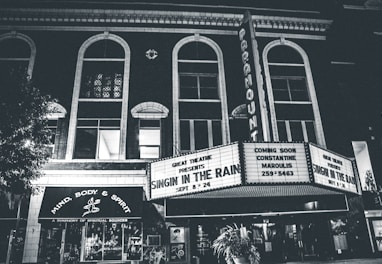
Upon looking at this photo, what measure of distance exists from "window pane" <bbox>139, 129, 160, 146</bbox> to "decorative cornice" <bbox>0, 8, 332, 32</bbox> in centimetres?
696

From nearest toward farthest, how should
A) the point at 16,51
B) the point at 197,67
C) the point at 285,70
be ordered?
the point at 16,51 < the point at 197,67 < the point at 285,70

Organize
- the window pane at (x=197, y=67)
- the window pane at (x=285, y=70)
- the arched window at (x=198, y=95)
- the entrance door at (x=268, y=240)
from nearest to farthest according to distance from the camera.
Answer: the entrance door at (x=268, y=240) → the arched window at (x=198, y=95) → the window pane at (x=197, y=67) → the window pane at (x=285, y=70)

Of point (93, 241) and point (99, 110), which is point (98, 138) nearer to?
point (99, 110)

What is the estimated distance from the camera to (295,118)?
1722 cm

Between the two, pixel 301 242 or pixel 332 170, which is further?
pixel 301 242

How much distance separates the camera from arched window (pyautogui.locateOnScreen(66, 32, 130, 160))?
15516mm

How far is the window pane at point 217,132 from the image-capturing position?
1632cm

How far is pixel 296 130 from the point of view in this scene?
17.2 metres

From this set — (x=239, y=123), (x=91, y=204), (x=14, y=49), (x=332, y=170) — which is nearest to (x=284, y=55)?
(x=239, y=123)

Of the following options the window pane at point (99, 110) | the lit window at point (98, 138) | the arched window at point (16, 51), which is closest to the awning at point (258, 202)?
the lit window at point (98, 138)

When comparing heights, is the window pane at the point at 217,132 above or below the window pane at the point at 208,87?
below

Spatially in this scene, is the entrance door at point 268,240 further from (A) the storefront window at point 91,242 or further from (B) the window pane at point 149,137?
(B) the window pane at point 149,137

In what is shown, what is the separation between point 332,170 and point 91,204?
10469 millimetres

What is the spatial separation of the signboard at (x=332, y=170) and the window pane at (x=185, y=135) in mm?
6462
